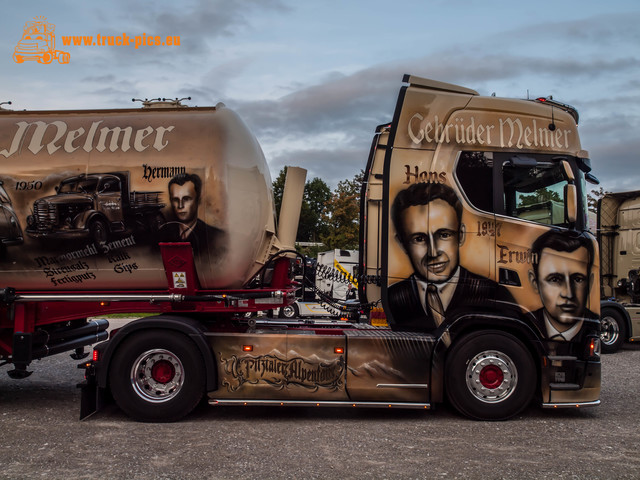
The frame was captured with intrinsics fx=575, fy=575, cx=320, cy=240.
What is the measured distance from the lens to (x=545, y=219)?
6.57 metres

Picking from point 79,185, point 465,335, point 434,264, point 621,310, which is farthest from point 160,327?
point 621,310

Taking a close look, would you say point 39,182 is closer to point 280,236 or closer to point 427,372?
point 280,236

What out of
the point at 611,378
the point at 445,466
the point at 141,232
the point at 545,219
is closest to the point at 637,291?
the point at 611,378

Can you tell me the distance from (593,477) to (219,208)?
445 centimetres

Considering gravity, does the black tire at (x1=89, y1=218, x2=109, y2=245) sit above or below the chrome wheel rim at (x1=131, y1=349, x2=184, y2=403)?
above

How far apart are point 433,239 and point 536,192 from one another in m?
1.35

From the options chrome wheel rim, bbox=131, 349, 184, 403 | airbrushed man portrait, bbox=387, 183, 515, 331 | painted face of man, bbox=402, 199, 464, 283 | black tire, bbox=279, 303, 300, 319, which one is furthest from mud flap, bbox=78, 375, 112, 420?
painted face of man, bbox=402, 199, 464, 283

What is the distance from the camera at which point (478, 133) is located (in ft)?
21.8

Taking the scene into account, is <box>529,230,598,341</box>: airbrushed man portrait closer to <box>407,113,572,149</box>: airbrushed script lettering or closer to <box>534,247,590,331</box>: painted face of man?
<box>534,247,590,331</box>: painted face of man

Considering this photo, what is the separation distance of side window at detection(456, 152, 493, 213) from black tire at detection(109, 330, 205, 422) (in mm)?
3551

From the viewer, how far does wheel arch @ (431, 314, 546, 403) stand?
253 inches

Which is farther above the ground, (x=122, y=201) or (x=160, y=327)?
(x=122, y=201)

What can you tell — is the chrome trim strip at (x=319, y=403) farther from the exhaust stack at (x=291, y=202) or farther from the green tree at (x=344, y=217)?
the green tree at (x=344, y=217)

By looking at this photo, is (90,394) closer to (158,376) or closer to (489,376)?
(158,376)
